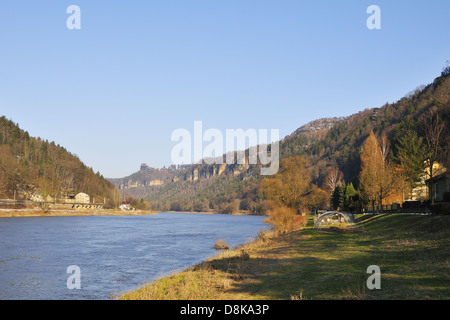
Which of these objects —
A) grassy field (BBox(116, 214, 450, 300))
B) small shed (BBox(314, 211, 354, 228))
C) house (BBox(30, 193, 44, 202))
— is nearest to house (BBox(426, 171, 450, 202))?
small shed (BBox(314, 211, 354, 228))

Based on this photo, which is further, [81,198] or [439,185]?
[81,198]

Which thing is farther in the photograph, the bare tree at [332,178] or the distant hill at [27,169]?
the distant hill at [27,169]

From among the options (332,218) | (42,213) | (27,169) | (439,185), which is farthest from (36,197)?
(439,185)

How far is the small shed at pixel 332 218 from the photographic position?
52.1 m

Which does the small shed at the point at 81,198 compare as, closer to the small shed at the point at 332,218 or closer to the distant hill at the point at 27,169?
the distant hill at the point at 27,169

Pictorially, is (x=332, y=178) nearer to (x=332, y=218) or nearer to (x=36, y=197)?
(x=332, y=218)

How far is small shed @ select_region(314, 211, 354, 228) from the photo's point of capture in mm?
52091

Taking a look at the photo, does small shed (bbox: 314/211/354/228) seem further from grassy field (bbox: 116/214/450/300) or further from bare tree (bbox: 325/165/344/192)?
bare tree (bbox: 325/165/344/192)

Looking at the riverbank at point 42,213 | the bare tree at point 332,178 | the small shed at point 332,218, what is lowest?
the riverbank at point 42,213

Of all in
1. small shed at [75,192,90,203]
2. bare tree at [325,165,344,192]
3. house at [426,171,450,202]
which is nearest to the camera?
house at [426,171,450,202]

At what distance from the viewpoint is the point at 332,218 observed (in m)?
54.7

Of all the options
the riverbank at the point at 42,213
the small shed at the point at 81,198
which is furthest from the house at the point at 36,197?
the small shed at the point at 81,198
